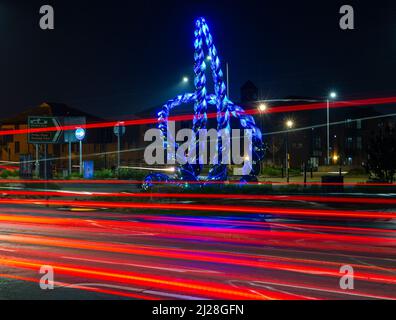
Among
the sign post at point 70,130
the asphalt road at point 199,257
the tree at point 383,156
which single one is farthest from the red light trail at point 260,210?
the sign post at point 70,130

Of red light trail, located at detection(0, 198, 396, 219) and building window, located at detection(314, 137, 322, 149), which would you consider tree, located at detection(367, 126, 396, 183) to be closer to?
red light trail, located at detection(0, 198, 396, 219)

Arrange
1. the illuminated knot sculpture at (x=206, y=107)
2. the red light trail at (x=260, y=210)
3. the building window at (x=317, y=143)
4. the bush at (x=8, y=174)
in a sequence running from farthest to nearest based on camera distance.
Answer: the building window at (x=317, y=143), the bush at (x=8, y=174), the illuminated knot sculpture at (x=206, y=107), the red light trail at (x=260, y=210)

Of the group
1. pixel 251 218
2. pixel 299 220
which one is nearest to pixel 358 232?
pixel 299 220

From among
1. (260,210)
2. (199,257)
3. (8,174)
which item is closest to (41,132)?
(260,210)

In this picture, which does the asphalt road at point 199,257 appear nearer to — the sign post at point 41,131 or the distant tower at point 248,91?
the sign post at point 41,131

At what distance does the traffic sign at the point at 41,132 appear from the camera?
3084cm

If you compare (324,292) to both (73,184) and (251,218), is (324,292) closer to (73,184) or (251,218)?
(251,218)

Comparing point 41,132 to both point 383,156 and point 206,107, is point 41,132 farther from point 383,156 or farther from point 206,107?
point 383,156

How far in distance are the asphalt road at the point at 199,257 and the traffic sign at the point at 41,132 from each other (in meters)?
10.5

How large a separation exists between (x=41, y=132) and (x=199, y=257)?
20783 millimetres

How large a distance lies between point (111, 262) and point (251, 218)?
974 cm

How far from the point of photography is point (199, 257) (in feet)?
40.0

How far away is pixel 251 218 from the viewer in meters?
20.6

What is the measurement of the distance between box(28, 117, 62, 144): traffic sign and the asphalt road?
10465 millimetres
